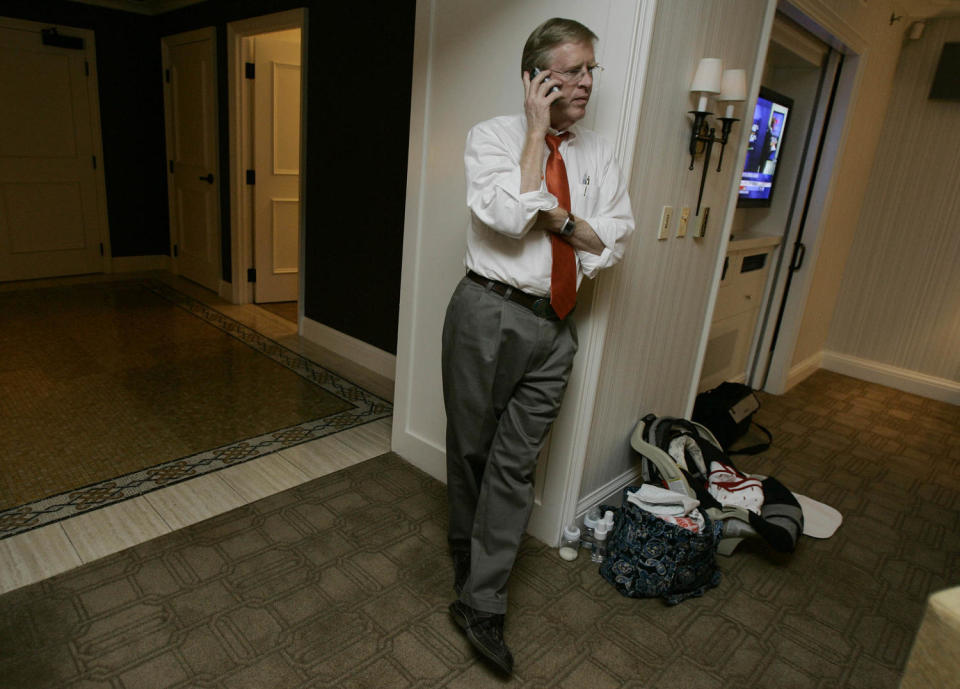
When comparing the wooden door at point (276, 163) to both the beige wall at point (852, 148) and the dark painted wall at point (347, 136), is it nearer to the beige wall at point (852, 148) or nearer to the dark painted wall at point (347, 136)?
the dark painted wall at point (347, 136)

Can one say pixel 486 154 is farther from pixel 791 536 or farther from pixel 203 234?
pixel 203 234

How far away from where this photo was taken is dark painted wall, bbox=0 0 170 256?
16.4 ft

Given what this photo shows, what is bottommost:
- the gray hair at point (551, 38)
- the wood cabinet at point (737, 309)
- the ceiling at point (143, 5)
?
the wood cabinet at point (737, 309)

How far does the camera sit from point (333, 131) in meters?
3.76

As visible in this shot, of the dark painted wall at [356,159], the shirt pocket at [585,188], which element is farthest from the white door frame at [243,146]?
the shirt pocket at [585,188]

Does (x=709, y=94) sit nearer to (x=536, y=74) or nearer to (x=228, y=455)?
(x=536, y=74)

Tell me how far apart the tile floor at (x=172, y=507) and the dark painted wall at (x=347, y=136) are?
3.28 feet

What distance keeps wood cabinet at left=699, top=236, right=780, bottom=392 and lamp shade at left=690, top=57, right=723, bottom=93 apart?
4.43ft

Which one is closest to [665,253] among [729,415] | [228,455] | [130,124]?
[729,415]

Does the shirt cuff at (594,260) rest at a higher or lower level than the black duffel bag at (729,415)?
higher

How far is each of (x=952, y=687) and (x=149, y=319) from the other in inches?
184

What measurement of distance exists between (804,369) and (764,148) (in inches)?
68.1

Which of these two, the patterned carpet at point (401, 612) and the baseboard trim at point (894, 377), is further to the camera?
the baseboard trim at point (894, 377)

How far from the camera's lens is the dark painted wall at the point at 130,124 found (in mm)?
4992
